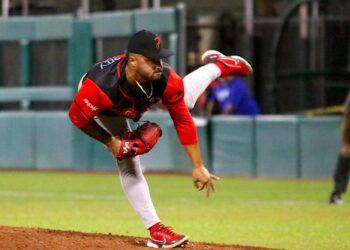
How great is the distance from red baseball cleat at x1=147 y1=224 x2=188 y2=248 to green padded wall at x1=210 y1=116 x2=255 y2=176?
941 centimetres

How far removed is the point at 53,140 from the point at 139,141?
11881 mm

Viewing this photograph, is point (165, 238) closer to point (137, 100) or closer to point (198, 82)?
point (137, 100)

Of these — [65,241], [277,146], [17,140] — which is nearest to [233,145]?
[277,146]

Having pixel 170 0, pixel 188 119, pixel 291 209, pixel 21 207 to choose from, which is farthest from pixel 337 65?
pixel 188 119

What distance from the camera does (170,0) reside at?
2122 cm

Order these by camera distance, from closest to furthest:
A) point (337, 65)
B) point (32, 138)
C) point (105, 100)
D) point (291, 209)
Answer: point (105, 100), point (291, 209), point (337, 65), point (32, 138)

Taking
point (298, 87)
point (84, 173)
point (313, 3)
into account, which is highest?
point (313, 3)

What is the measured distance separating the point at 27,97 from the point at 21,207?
22.1 ft

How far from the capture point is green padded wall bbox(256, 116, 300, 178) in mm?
17719

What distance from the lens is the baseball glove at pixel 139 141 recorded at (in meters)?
8.31

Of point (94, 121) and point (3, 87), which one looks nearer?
point (94, 121)

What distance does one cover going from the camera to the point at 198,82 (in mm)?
9242

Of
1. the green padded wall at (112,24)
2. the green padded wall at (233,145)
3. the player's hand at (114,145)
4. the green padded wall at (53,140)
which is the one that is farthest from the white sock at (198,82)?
the green padded wall at (53,140)

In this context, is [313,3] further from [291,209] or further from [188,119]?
[188,119]
